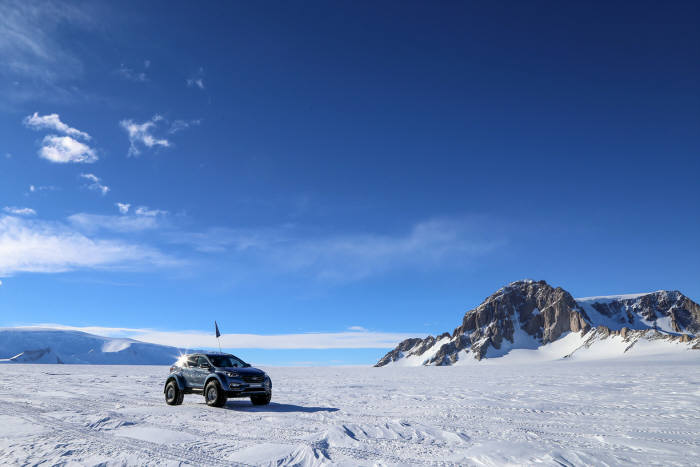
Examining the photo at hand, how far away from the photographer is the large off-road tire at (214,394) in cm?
1428

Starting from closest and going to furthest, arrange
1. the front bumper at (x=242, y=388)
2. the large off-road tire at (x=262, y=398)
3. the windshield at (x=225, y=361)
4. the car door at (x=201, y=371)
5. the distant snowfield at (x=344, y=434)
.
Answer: the distant snowfield at (x=344, y=434)
the front bumper at (x=242, y=388)
the car door at (x=201, y=371)
the large off-road tire at (x=262, y=398)
the windshield at (x=225, y=361)

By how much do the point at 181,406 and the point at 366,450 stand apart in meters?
9.36

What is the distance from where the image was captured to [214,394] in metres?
14.5

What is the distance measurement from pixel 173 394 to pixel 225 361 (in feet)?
6.86

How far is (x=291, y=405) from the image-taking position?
16016 millimetres

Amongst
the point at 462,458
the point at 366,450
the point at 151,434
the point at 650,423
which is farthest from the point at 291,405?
the point at 650,423

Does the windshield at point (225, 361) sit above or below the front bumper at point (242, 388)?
Result: above

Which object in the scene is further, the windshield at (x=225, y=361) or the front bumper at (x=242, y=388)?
the windshield at (x=225, y=361)

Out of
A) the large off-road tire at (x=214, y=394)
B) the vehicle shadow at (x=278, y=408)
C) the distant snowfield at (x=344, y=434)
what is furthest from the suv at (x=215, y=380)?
the distant snowfield at (x=344, y=434)

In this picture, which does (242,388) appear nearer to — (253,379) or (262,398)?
(253,379)

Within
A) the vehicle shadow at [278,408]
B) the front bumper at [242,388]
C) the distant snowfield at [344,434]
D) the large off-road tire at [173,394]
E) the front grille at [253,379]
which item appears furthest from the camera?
the large off-road tire at [173,394]

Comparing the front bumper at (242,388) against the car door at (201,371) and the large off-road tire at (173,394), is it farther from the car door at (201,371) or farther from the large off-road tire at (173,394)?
the large off-road tire at (173,394)

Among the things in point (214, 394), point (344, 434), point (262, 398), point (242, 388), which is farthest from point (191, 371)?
point (344, 434)

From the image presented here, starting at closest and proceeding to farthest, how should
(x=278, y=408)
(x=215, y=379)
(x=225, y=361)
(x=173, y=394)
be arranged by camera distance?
(x=215, y=379)
(x=278, y=408)
(x=173, y=394)
(x=225, y=361)
